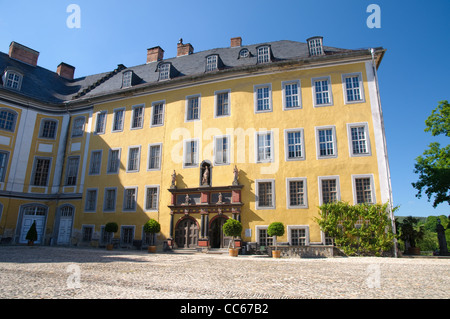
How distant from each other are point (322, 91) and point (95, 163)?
1972 cm

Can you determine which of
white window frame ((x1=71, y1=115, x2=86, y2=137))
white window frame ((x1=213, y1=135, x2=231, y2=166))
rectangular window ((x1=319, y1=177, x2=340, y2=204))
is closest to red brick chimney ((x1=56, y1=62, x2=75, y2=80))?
white window frame ((x1=71, y1=115, x2=86, y2=137))

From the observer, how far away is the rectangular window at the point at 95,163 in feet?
85.1

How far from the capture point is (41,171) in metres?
26.9

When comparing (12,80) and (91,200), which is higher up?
(12,80)

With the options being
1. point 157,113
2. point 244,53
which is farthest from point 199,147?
point 244,53

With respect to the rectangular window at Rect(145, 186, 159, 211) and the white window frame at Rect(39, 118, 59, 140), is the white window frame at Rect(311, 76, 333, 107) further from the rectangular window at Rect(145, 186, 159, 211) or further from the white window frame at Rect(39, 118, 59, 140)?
the white window frame at Rect(39, 118, 59, 140)

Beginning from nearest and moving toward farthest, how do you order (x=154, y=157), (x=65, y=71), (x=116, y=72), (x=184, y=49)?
1. (x=154, y=157)
2. (x=184, y=49)
3. (x=116, y=72)
4. (x=65, y=71)

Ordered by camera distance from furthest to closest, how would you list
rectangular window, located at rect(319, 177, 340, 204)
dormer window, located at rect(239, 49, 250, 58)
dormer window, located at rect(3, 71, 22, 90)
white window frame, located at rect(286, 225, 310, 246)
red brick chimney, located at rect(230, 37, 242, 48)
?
red brick chimney, located at rect(230, 37, 242, 48) < dormer window, located at rect(3, 71, 22, 90) < dormer window, located at rect(239, 49, 250, 58) < rectangular window, located at rect(319, 177, 340, 204) < white window frame, located at rect(286, 225, 310, 246)

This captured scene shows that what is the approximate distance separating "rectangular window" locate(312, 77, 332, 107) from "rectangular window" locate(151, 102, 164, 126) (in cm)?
1227

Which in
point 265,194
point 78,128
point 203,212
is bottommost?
point 203,212

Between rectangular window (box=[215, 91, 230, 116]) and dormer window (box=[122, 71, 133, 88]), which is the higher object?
dormer window (box=[122, 71, 133, 88])

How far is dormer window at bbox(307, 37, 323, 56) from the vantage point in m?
21.9

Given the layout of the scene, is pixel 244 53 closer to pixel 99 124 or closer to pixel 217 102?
pixel 217 102
